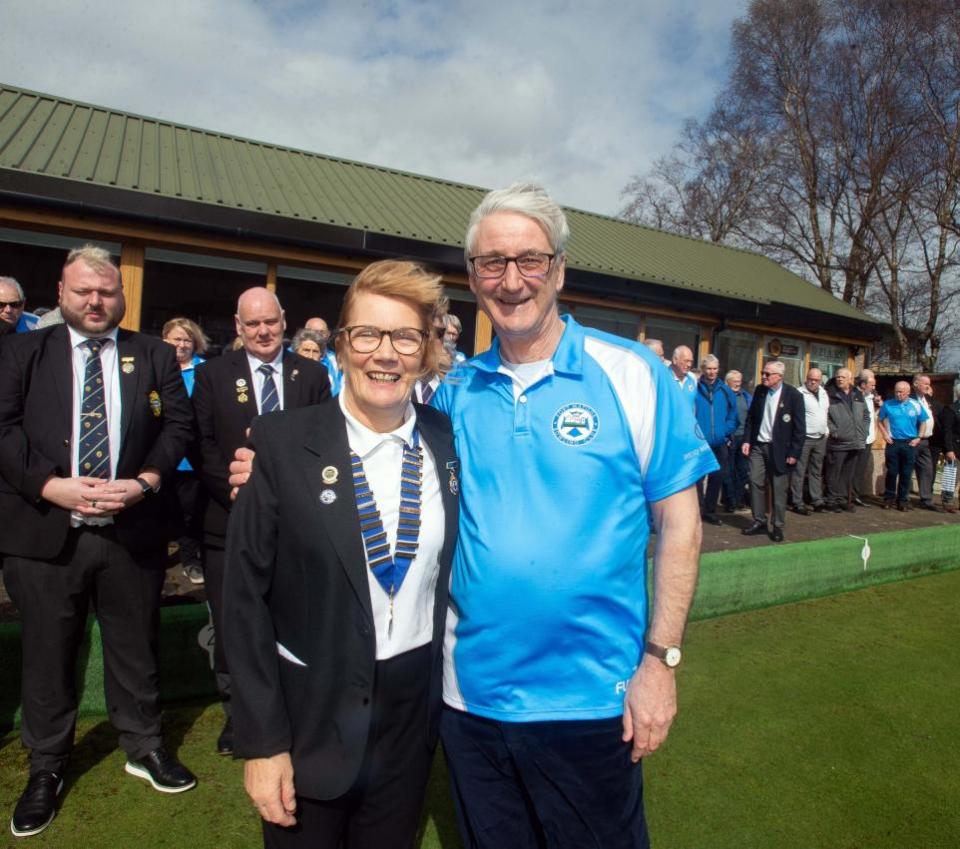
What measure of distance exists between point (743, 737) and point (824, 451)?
7268 millimetres

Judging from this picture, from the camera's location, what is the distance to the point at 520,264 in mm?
1791

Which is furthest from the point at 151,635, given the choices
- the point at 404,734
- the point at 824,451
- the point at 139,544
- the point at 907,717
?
the point at 824,451

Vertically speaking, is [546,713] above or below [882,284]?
below

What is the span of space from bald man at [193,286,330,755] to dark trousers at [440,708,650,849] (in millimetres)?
1776

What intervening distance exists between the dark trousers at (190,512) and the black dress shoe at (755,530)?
5.91 meters

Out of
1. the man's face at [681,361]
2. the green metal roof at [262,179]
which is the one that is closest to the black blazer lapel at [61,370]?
the green metal roof at [262,179]

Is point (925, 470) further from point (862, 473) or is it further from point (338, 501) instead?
point (338, 501)

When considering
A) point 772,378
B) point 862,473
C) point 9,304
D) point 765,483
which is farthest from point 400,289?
point 862,473

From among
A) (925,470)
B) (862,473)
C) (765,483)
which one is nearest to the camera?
(765,483)

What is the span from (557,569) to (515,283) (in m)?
0.74

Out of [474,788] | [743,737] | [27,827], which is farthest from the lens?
[743,737]

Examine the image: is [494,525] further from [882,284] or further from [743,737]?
[882,284]

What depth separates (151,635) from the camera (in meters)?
3.00

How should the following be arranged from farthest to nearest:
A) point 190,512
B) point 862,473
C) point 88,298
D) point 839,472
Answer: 1. point 862,473
2. point 839,472
3. point 190,512
4. point 88,298
